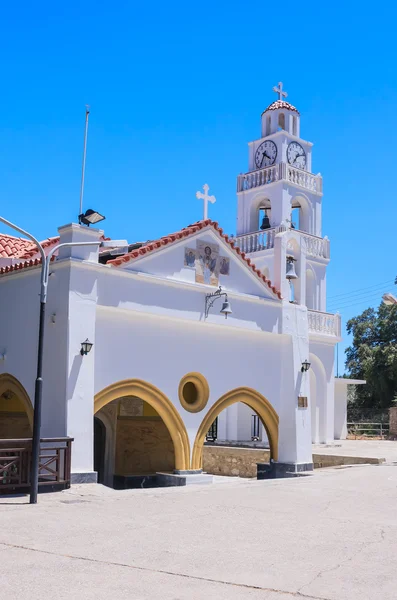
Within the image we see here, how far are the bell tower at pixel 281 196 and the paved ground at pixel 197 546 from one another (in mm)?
17289

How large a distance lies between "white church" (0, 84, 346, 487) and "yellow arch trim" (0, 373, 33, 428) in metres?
0.04

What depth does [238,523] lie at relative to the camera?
9828 mm

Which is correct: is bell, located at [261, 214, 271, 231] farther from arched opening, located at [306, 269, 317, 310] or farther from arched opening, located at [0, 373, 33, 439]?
arched opening, located at [0, 373, 33, 439]

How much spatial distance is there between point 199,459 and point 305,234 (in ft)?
49.9

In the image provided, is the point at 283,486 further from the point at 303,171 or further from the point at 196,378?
the point at 303,171

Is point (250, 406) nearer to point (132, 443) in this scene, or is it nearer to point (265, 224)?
point (132, 443)

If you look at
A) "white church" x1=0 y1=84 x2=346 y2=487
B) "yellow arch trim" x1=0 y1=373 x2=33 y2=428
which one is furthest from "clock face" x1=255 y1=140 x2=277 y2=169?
"yellow arch trim" x1=0 y1=373 x2=33 y2=428

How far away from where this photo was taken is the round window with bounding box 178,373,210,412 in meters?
17.1

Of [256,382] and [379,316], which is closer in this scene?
[256,382]

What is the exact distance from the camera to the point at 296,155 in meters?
30.9

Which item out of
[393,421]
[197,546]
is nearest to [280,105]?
[393,421]

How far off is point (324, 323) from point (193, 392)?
504 inches

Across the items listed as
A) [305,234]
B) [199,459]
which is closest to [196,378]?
[199,459]

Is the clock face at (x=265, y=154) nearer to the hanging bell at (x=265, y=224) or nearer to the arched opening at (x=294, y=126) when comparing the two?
the arched opening at (x=294, y=126)
